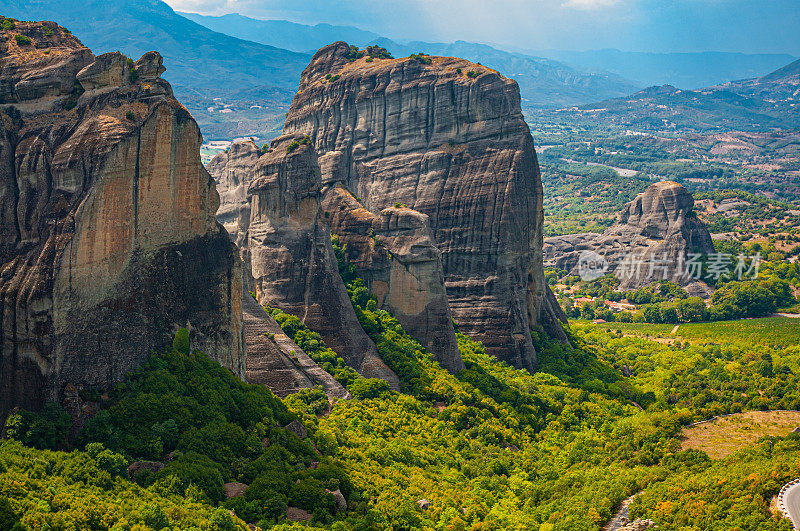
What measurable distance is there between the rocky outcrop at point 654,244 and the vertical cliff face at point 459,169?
55.0m

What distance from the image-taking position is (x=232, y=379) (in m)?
53.0

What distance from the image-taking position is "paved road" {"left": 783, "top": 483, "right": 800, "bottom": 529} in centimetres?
4735

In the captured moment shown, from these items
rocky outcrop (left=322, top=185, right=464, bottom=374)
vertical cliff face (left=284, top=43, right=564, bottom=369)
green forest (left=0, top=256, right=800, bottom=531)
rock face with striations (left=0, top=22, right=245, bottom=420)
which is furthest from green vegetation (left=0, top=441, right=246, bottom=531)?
vertical cliff face (left=284, top=43, right=564, bottom=369)

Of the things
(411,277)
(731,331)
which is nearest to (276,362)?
(411,277)

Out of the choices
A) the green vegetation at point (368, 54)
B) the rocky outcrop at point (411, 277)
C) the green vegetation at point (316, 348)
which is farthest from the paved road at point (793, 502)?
the green vegetation at point (368, 54)

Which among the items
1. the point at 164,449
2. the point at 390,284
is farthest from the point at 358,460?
the point at 390,284

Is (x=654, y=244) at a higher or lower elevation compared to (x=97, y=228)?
higher

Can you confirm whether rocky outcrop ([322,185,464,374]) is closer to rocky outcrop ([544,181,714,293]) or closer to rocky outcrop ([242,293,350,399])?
rocky outcrop ([242,293,350,399])

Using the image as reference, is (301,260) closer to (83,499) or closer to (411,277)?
(411,277)

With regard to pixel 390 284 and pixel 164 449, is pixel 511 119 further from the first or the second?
pixel 164 449

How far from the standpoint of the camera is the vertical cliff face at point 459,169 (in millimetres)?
87125

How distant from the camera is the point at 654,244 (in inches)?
5901

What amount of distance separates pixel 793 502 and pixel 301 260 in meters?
38.5

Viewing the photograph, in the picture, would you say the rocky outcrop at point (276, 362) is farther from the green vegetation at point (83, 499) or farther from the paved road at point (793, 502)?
the paved road at point (793, 502)
